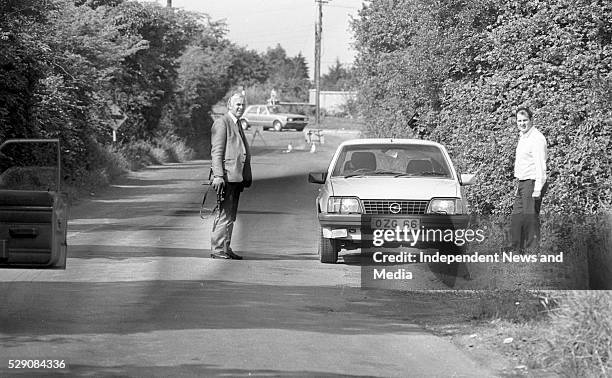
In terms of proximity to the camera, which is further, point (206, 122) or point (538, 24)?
point (206, 122)

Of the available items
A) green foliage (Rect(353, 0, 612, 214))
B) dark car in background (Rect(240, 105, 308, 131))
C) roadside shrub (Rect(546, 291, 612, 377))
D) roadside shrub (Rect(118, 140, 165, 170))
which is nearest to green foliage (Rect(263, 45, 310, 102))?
dark car in background (Rect(240, 105, 308, 131))

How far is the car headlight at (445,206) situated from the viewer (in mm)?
13664

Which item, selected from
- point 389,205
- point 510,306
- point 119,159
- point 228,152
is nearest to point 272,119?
point 119,159

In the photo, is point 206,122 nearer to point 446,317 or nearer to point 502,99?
point 502,99

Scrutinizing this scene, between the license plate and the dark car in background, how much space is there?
2316 inches

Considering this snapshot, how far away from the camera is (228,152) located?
14.5 metres

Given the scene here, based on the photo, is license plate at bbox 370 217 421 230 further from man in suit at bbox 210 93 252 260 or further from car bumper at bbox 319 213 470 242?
man in suit at bbox 210 93 252 260

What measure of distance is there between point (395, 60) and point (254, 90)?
71599 millimetres

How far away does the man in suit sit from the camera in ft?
47.2

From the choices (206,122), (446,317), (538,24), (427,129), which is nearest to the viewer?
(446,317)

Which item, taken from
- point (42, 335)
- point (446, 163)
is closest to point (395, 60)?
point (446, 163)

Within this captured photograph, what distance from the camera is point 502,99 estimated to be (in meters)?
17.2

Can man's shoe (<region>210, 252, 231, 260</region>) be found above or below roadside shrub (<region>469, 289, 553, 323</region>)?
below

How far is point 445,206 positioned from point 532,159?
1.21 metres
